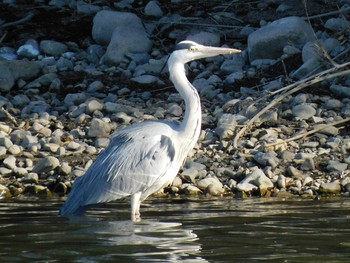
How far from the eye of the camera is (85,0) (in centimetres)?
1820

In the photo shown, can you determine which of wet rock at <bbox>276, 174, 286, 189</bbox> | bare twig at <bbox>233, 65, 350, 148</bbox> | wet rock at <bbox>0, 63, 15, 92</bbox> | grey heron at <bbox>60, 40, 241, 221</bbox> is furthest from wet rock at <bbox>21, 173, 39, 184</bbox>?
wet rock at <bbox>0, 63, 15, 92</bbox>

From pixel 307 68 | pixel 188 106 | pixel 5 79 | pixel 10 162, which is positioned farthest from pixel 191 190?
pixel 5 79

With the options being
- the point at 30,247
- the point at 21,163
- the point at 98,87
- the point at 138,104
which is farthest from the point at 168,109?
the point at 30,247

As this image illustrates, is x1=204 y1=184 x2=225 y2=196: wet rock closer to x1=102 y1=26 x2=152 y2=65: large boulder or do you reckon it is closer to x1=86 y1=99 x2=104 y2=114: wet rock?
x1=86 y1=99 x2=104 y2=114: wet rock

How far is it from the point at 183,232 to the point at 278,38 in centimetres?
695

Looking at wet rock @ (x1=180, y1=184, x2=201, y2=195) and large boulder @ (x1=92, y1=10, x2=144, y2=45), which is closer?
wet rock @ (x1=180, y1=184, x2=201, y2=195)

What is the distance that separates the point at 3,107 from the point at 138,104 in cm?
183

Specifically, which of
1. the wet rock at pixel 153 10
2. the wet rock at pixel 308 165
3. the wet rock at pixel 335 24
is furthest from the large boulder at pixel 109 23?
the wet rock at pixel 308 165

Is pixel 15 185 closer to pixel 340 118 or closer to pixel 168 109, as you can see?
pixel 168 109

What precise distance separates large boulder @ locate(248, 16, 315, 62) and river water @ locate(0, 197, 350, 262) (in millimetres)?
4812

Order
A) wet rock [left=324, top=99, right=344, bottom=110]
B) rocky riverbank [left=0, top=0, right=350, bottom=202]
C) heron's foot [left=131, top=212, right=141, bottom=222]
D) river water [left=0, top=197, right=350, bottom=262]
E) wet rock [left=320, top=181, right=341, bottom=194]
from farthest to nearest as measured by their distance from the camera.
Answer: wet rock [left=324, top=99, right=344, bottom=110]
rocky riverbank [left=0, top=0, right=350, bottom=202]
wet rock [left=320, top=181, right=341, bottom=194]
heron's foot [left=131, top=212, right=141, bottom=222]
river water [left=0, top=197, right=350, bottom=262]

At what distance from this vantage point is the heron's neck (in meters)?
9.62

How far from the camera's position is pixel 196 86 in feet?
46.9

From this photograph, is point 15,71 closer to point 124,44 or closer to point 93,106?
point 124,44
